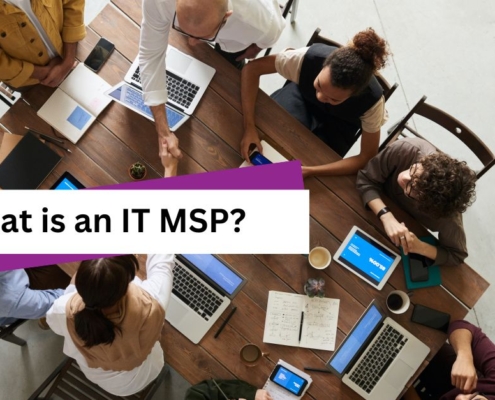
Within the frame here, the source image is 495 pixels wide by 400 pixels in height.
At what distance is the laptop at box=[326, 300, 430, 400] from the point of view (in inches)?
80.0

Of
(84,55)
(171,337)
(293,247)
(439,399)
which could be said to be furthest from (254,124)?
(439,399)

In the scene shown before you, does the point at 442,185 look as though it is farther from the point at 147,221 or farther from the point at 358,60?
the point at 147,221

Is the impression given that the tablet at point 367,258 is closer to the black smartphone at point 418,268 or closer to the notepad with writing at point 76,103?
the black smartphone at point 418,268

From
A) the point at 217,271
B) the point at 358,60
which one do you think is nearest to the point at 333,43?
the point at 358,60

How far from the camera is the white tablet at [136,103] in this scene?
7.23 ft

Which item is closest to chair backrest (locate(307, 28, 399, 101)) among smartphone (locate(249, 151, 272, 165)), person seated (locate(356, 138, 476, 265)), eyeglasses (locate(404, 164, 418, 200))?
person seated (locate(356, 138, 476, 265))

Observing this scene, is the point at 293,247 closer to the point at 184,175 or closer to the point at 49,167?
the point at 184,175

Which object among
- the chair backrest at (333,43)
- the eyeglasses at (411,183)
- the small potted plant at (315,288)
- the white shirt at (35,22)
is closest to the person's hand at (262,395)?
the small potted plant at (315,288)

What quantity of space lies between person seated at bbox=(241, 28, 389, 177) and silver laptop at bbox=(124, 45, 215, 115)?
194 mm

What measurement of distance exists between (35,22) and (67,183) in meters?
0.72

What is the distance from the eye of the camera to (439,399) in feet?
7.48

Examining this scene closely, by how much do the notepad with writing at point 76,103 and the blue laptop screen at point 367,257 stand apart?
1294 mm

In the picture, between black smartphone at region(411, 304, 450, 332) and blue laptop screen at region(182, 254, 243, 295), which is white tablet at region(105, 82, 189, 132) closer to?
blue laptop screen at region(182, 254, 243, 295)

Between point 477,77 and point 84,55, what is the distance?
2.63m
